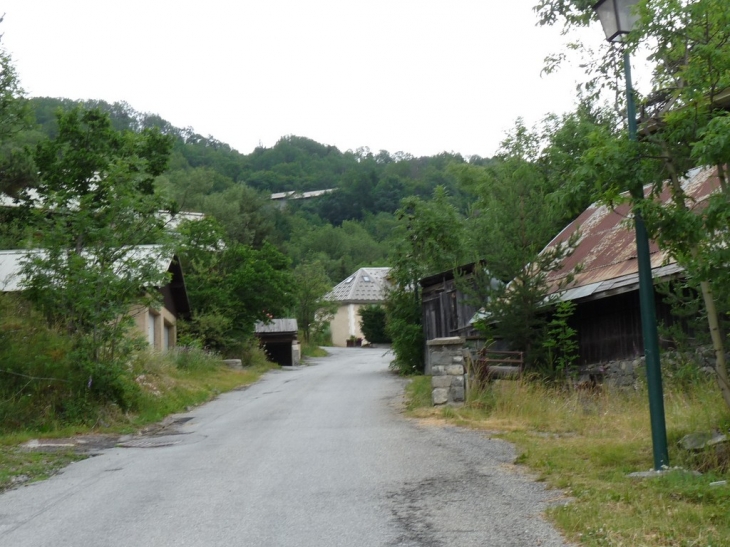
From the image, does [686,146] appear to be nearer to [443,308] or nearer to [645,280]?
[645,280]

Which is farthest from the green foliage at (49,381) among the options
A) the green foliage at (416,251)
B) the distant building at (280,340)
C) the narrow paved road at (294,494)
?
the distant building at (280,340)

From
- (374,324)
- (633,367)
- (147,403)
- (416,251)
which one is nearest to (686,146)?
(633,367)

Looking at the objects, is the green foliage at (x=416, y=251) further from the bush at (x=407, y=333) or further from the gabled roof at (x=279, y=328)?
the gabled roof at (x=279, y=328)

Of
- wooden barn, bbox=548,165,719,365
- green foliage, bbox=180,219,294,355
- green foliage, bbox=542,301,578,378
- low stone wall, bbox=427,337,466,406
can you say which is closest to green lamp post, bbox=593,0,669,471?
wooden barn, bbox=548,165,719,365

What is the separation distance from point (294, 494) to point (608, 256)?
11.1 m

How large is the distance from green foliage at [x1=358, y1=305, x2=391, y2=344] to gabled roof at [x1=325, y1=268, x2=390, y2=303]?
688cm

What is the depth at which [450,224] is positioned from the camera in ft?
106

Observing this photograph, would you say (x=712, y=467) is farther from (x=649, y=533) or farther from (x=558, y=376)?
(x=558, y=376)

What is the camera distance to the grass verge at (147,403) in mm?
12039

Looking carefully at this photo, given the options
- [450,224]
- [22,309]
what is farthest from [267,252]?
[22,309]

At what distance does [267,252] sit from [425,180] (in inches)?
1764

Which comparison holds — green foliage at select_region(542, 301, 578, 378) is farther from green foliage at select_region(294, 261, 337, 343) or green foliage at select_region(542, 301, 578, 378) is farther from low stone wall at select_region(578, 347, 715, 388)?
green foliage at select_region(294, 261, 337, 343)

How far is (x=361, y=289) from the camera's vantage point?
77.1m

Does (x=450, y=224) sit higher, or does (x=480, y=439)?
(x=450, y=224)
